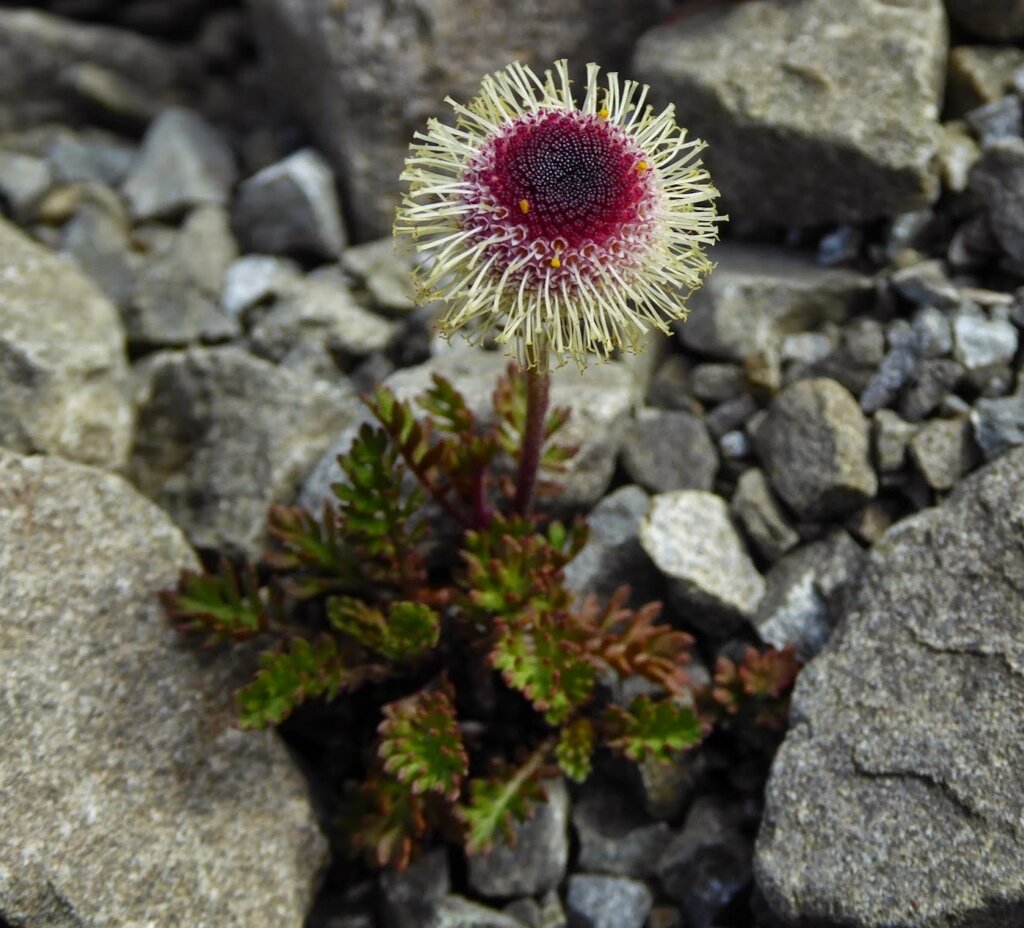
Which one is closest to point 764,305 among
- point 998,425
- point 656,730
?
point 998,425

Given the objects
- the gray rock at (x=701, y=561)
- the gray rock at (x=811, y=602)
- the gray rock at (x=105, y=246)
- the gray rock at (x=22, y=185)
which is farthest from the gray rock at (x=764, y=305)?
the gray rock at (x=22, y=185)

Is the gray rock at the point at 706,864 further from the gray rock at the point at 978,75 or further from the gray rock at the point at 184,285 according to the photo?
the gray rock at the point at 978,75

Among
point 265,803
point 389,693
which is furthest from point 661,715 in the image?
point 265,803

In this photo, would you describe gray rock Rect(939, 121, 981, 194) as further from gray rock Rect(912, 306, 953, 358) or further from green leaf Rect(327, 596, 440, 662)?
green leaf Rect(327, 596, 440, 662)

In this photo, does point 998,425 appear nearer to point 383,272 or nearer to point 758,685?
point 758,685

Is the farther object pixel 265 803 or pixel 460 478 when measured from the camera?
pixel 460 478

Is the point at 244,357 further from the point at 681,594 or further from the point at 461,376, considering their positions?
the point at 681,594

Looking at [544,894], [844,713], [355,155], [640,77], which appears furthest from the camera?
[355,155]
